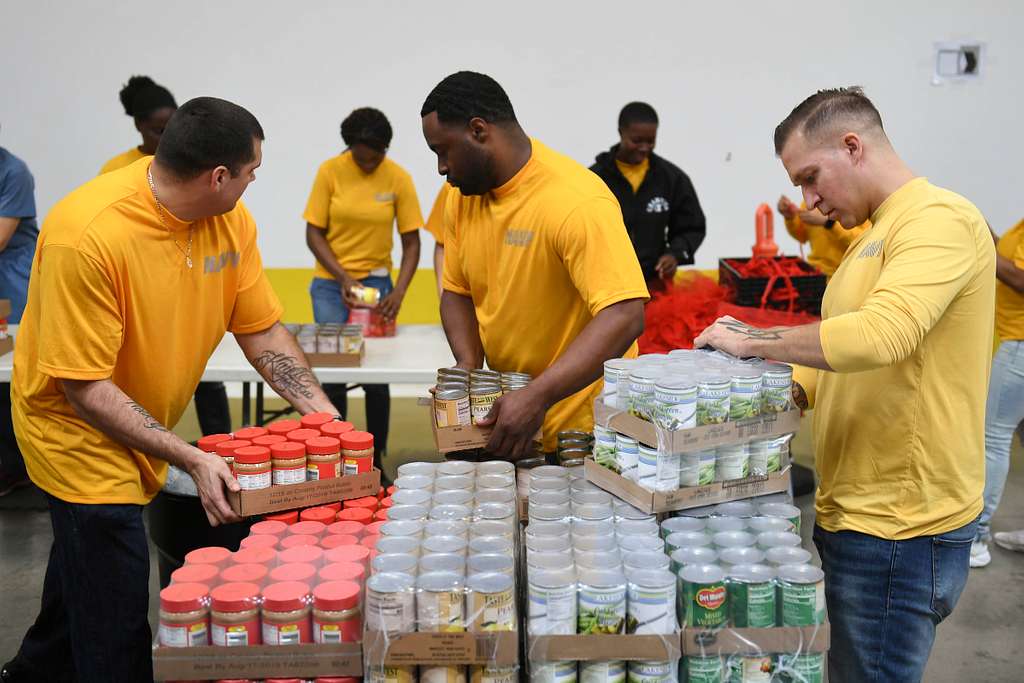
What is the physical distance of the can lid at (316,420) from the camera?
8.26 ft

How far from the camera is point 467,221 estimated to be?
291 centimetres

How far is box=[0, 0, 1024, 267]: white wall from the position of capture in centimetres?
713

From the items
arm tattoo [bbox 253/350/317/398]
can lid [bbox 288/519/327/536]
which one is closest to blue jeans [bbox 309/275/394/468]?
arm tattoo [bbox 253/350/317/398]

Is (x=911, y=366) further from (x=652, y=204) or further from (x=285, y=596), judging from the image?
(x=652, y=204)

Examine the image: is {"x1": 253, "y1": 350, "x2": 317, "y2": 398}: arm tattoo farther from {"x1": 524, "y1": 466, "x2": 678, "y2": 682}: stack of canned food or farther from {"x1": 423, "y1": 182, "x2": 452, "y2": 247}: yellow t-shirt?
{"x1": 423, "y1": 182, "x2": 452, "y2": 247}: yellow t-shirt

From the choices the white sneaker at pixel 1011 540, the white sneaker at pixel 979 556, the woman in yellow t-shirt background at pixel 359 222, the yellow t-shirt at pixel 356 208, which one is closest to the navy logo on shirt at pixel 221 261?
the woman in yellow t-shirt background at pixel 359 222

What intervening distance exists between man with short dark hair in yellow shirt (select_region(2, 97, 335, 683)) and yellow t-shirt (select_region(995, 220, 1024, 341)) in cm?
309

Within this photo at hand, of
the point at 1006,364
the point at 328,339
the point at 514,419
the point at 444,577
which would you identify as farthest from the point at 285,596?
the point at 1006,364

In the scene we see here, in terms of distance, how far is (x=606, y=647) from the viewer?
5.56 feet

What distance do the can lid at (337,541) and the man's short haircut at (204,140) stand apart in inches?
36.1

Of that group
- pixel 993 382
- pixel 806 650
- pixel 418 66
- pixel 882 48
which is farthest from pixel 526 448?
pixel 882 48

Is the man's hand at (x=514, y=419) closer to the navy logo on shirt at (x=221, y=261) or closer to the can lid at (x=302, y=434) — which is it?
the can lid at (x=302, y=434)

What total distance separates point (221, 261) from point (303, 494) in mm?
692

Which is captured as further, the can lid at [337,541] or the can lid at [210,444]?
the can lid at [210,444]
